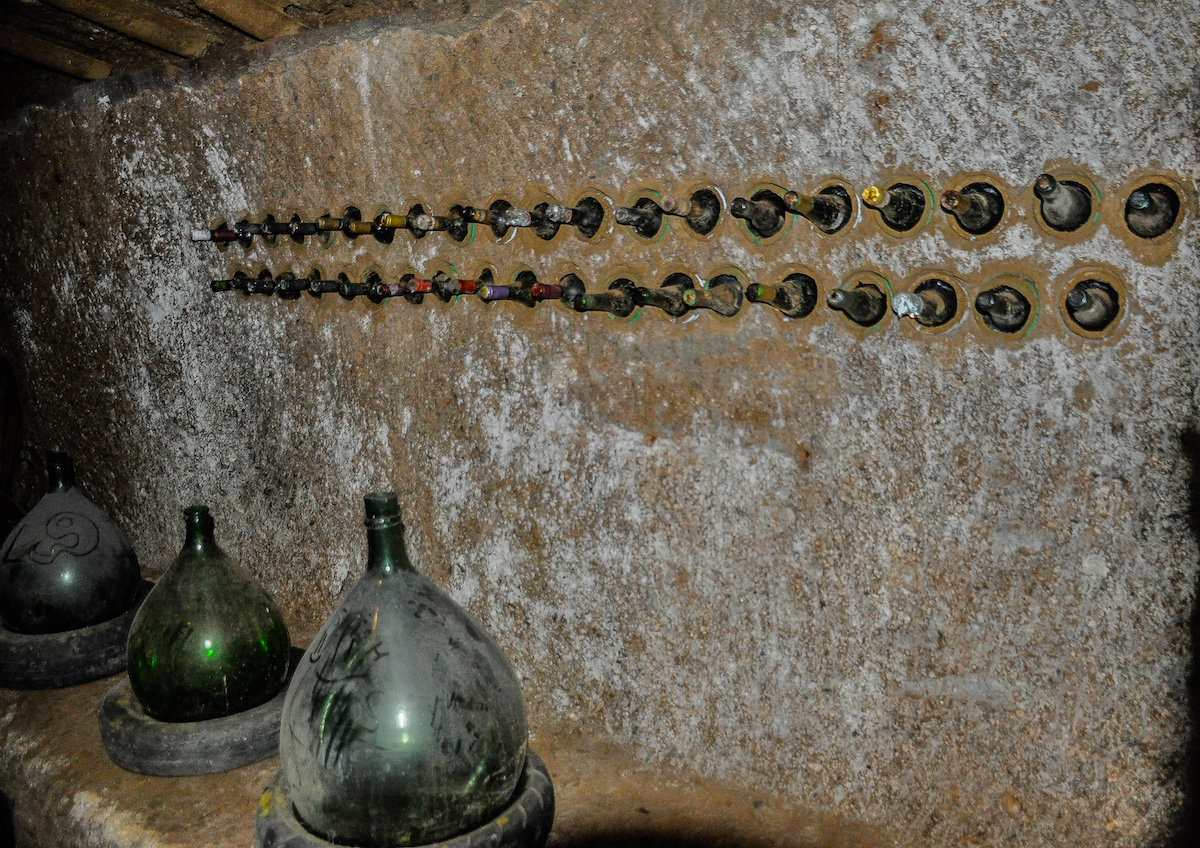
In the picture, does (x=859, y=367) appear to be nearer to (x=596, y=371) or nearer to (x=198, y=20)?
(x=596, y=371)

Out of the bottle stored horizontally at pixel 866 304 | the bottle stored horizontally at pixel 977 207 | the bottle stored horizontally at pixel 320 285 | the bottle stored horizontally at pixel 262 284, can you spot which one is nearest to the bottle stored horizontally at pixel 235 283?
the bottle stored horizontally at pixel 262 284

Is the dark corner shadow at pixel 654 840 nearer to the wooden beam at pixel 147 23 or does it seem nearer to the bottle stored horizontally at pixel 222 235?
the bottle stored horizontally at pixel 222 235

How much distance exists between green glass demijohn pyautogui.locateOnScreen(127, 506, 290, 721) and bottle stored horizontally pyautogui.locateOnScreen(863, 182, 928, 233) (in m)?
1.02

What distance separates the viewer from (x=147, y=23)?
1582mm

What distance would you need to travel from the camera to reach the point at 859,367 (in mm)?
1101

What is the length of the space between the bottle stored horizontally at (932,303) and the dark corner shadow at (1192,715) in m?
0.27

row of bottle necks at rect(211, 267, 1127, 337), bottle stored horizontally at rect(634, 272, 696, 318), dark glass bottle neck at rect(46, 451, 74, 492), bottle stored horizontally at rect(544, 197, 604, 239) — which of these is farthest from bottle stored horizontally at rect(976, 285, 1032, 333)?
dark glass bottle neck at rect(46, 451, 74, 492)

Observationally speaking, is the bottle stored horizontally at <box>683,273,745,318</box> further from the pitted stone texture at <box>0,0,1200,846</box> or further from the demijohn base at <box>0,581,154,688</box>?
the demijohn base at <box>0,581,154,688</box>

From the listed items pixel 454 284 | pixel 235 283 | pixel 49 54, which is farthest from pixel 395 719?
pixel 49 54

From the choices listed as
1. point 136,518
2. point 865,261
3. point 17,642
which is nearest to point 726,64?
point 865,261

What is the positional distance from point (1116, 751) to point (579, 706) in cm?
74

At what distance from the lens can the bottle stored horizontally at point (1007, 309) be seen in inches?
38.8

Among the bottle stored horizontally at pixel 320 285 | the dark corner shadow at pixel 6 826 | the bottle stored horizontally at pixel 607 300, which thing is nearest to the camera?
the bottle stored horizontally at pixel 607 300

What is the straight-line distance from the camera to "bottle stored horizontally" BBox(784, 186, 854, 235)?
42.7 inches
